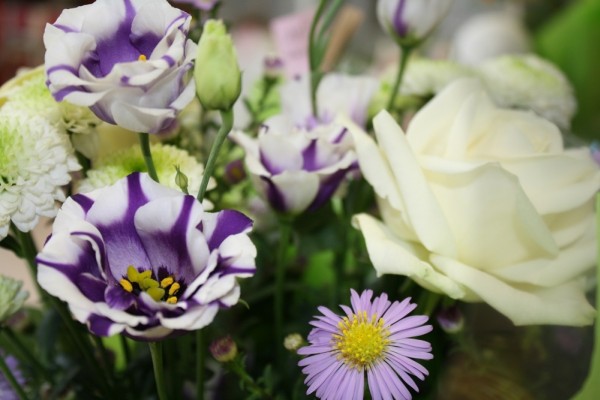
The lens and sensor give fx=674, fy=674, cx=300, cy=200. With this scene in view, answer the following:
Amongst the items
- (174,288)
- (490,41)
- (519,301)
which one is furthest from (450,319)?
(490,41)

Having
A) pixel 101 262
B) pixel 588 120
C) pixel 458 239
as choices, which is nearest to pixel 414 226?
pixel 458 239

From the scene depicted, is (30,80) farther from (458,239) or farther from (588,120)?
(588,120)

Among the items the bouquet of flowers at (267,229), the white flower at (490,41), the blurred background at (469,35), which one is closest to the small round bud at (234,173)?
the bouquet of flowers at (267,229)

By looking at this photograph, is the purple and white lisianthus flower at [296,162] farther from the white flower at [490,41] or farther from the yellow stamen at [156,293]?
the white flower at [490,41]

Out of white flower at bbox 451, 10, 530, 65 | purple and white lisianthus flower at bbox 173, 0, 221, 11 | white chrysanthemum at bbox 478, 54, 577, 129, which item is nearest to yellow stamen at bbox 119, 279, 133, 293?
purple and white lisianthus flower at bbox 173, 0, 221, 11

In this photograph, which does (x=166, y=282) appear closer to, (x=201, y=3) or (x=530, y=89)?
(x=201, y=3)
